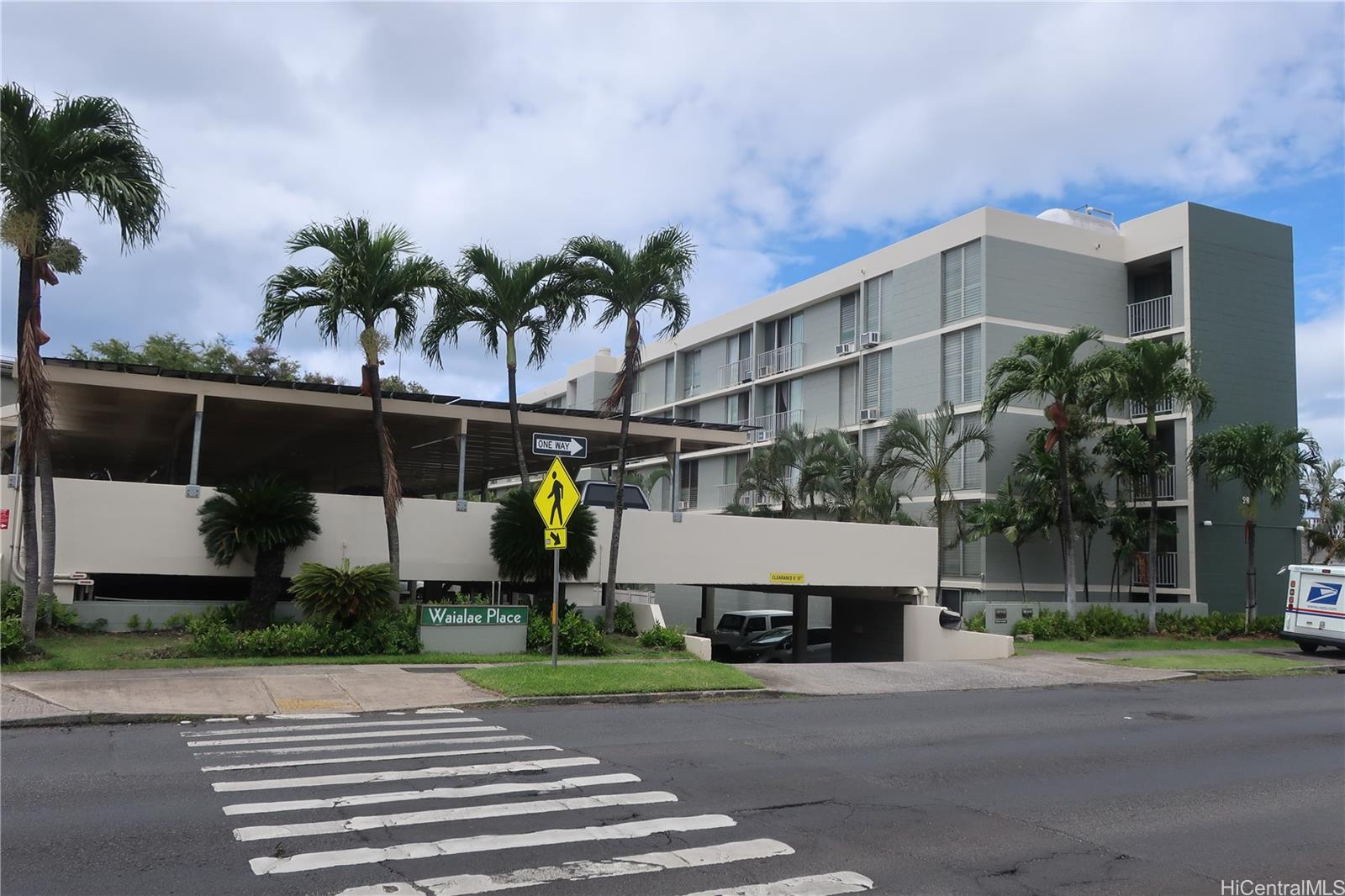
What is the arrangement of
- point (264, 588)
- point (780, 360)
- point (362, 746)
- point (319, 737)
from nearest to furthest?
point (362, 746)
point (319, 737)
point (264, 588)
point (780, 360)

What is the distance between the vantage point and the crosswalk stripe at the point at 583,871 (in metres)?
6.06

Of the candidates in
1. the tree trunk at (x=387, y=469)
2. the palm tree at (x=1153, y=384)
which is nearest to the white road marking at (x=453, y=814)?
the tree trunk at (x=387, y=469)

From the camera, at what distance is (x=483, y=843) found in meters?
7.04

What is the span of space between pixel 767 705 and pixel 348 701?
18.5 feet

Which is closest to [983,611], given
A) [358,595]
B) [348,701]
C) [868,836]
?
[358,595]

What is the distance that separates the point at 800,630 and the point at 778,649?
965 millimetres

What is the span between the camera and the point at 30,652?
14703mm

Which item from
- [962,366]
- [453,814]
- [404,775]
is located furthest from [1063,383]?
[453,814]

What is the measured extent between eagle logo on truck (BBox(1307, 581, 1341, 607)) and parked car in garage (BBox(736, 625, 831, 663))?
40.9 feet

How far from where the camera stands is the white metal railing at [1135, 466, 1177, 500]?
33.7 meters

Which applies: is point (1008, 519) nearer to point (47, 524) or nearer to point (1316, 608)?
point (1316, 608)

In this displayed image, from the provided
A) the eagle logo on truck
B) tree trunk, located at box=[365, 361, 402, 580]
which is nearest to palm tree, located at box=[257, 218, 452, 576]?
tree trunk, located at box=[365, 361, 402, 580]

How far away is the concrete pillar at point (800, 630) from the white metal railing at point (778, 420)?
38.8 ft

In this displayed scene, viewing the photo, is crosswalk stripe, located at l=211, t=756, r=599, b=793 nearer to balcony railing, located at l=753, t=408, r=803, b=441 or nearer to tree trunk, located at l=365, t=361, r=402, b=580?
tree trunk, located at l=365, t=361, r=402, b=580
